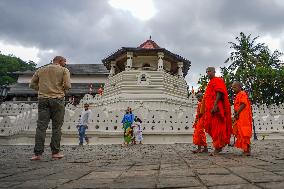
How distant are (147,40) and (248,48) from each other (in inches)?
466

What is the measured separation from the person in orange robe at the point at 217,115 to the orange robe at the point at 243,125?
22cm

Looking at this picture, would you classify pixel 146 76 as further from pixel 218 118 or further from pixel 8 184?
pixel 8 184

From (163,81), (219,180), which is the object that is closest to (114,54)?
(163,81)

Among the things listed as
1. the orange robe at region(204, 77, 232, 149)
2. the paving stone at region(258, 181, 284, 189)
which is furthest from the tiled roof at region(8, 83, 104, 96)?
the paving stone at region(258, 181, 284, 189)

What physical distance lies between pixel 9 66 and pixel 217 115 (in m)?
57.1

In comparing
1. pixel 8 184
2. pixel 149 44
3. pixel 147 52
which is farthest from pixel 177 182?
pixel 149 44

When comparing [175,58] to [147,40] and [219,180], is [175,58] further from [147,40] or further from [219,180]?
[219,180]

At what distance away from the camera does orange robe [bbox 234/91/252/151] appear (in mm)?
5916

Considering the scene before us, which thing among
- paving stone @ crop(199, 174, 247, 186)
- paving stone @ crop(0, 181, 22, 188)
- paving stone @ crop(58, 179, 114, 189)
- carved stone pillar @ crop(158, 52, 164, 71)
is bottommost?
paving stone @ crop(0, 181, 22, 188)

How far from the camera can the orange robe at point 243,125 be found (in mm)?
5916

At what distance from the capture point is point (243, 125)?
20.0 ft

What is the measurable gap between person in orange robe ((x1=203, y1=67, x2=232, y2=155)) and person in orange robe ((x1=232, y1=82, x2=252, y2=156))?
0.70 feet

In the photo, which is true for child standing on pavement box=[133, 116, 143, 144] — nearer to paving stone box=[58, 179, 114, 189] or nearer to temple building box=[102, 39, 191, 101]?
paving stone box=[58, 179, 114, 189]

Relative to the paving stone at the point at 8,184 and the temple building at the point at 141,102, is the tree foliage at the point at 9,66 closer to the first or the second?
the temple building at the point at 141,102
